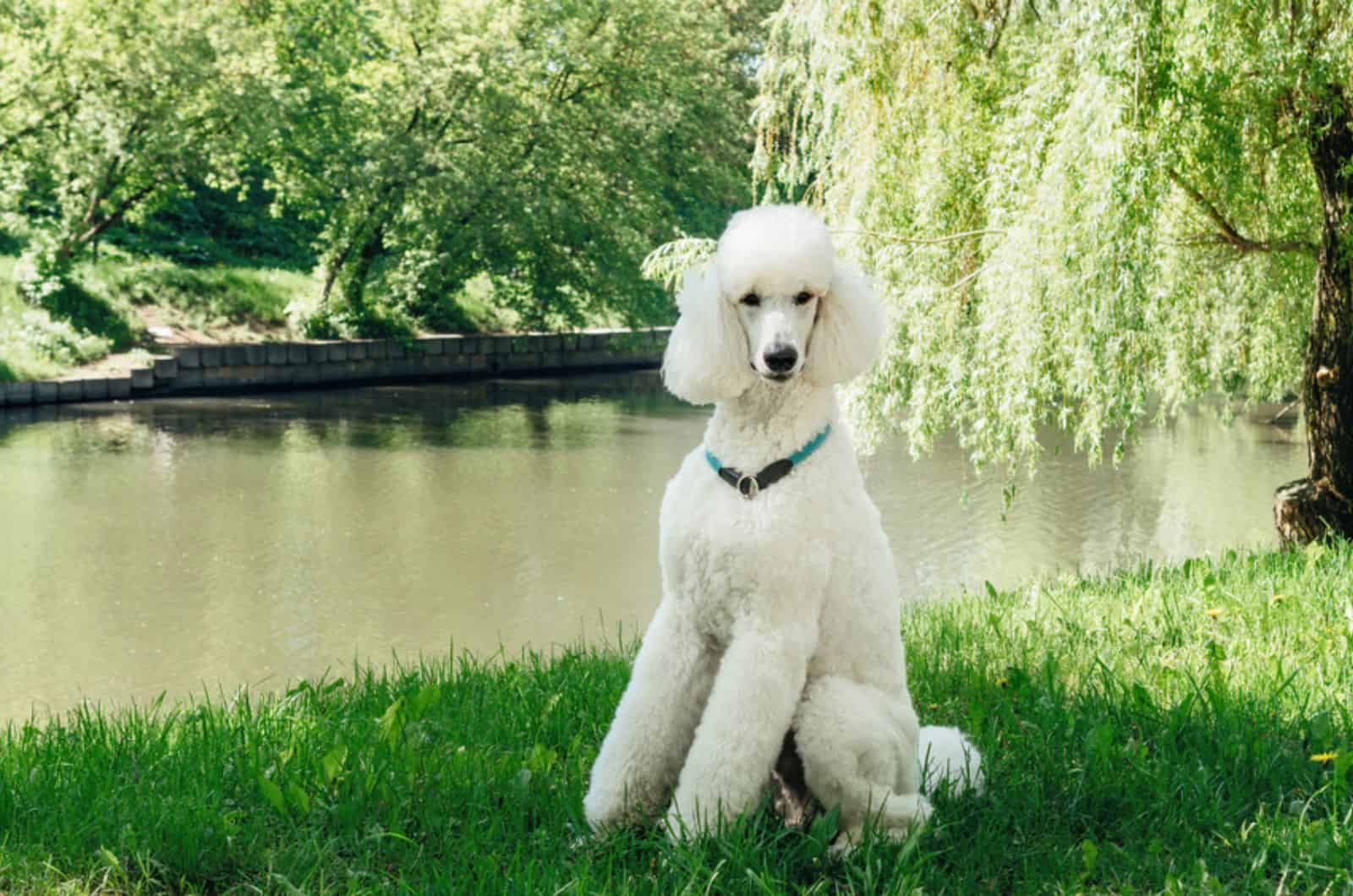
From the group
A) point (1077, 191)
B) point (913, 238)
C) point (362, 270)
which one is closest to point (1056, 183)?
point (1077, 191)

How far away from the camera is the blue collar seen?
275cm

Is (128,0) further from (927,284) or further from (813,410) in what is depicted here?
(813,410)

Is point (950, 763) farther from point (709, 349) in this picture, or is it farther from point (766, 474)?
point (709, 349)

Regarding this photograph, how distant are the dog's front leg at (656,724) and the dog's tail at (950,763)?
0.62 metres

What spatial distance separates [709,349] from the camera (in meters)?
2.74

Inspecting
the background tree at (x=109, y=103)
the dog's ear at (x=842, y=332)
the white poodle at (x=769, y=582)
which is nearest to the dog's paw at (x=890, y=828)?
the white poodle at (x=769, y=582)

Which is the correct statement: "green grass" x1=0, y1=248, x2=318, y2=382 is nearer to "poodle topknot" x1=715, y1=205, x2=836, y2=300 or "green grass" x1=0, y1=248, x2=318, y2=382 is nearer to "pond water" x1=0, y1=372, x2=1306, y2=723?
"pond water" x1=0, y1=372, x2=1306, y2=723

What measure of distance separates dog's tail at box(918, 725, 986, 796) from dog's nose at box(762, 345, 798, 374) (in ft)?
3.45

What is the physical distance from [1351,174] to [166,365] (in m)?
18.4

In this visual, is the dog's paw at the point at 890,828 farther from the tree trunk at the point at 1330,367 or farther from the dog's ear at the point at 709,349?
the tree trunk at the point at 1330,367

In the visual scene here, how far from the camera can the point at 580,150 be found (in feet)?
86.7

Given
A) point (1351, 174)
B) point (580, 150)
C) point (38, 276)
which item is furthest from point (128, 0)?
point (1351, 174)

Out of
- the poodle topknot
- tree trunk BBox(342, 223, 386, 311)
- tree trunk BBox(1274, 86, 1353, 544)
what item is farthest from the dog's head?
tree trunk BBox(342, 223, 386, 311)

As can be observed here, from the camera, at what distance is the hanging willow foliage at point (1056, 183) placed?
6.73 metres
